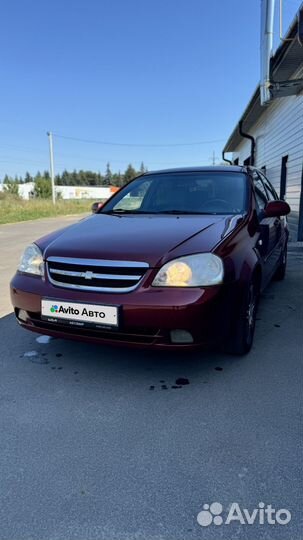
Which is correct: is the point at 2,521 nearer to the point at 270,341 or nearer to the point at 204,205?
the point at 270,341

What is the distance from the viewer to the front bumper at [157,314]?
7.41 ft

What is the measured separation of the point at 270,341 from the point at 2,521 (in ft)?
8.02

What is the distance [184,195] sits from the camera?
11.8 feet

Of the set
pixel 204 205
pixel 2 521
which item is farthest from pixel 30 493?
pixel 204 205

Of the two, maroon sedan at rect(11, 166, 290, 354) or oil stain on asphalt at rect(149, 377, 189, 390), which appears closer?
maroon sedan at rect(11, 166, 290, 354)

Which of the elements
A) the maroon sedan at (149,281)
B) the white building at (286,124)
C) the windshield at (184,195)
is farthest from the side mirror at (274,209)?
the white building at (286,124)

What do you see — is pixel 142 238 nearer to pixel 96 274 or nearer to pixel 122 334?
pixel 96 274

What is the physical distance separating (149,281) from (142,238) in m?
0.42

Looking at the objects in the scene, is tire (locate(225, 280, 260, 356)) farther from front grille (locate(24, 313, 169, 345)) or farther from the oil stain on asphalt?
front grille (locate(24, 313, 169, 345))

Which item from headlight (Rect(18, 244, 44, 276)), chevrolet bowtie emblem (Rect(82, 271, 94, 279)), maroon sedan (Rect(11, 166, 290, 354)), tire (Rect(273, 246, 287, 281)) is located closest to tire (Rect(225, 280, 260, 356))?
maroon sedan (Rect(11, 166, 290, 354))

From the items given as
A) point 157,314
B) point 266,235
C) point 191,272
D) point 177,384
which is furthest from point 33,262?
point 266,235

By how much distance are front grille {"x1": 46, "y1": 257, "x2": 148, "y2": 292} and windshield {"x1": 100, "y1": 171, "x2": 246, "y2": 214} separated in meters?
1.17

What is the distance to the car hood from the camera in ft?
7.89

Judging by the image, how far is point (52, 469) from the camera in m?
1.82
